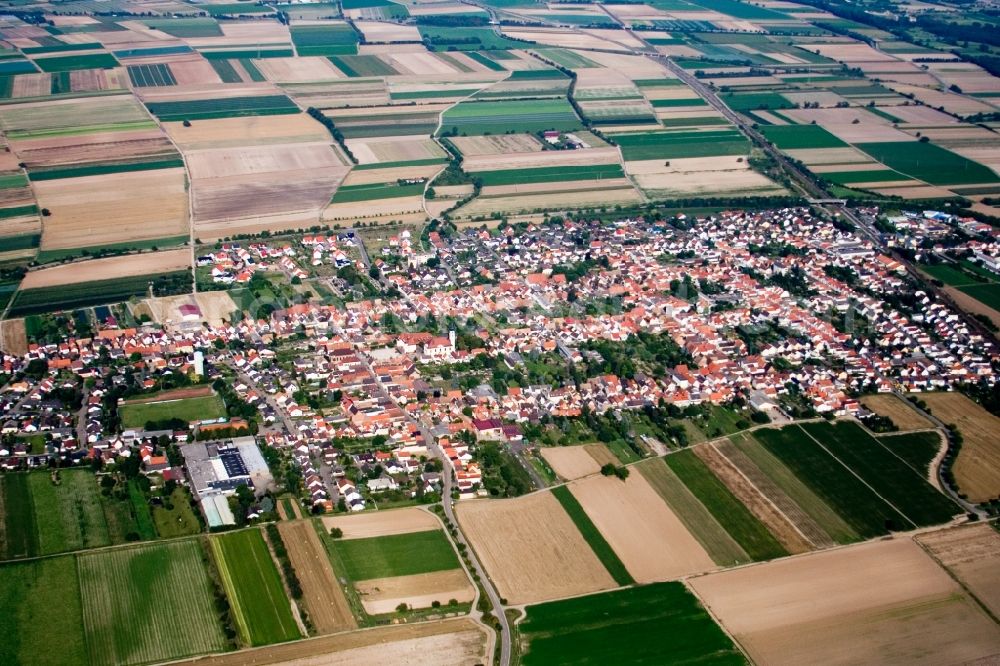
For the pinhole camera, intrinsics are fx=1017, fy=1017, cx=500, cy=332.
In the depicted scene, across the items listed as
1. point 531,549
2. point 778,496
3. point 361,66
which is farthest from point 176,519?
point 361,66

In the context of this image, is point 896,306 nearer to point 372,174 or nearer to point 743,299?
point 743,299

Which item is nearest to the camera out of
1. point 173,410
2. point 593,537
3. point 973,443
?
point 593,537

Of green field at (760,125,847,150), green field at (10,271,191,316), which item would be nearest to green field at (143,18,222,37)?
green field at (760,125,847,150)

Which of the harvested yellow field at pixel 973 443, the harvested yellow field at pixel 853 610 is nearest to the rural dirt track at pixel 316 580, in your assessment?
the harvested yellow field at pixel 853 610

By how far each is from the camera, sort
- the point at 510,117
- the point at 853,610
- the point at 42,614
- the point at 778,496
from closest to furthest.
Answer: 1. the point at 42,614
2. the point at 853,610
3. the point at 778,496
4. the point at 510,117

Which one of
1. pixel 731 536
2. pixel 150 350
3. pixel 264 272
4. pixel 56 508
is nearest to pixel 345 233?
pixel 264 272

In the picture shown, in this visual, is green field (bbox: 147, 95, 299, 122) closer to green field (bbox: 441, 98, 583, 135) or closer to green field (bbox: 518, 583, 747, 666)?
green field (bbox: 441, 98, 583, 135)

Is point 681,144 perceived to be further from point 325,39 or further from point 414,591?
point 414,591
